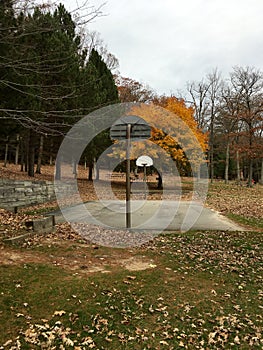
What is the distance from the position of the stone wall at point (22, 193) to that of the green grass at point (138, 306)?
576cm

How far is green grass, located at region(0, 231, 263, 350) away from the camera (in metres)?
2.84

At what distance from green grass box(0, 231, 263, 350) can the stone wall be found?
227 inches

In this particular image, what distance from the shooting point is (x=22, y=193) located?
36.0 ft

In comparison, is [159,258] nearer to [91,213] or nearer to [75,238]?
[75,238]

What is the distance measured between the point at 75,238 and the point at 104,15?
4.32m

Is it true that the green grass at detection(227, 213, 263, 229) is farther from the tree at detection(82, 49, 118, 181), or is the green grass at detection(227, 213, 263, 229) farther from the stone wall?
the stone wall

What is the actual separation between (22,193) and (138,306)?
8.67m

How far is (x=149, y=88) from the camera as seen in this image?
32094 millimetres

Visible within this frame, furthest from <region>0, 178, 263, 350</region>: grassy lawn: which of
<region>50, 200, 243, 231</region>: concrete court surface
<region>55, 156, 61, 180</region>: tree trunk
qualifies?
<region>55, 156, 61, 180</region>: tree trunk

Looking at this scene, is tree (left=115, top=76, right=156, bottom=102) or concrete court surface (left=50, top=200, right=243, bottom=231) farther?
tree (left=115, top=76, right=156, bottom=102)

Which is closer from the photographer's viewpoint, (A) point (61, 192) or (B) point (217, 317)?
(B) point (217, 317)

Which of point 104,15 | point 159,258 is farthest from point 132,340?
point 104,15

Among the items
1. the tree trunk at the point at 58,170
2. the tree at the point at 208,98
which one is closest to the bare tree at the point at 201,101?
the tree at the point at 208,98

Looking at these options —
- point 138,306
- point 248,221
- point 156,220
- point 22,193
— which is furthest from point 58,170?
point 138,306
